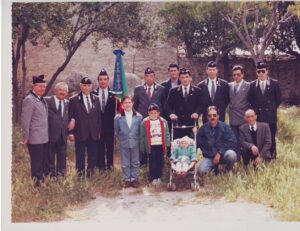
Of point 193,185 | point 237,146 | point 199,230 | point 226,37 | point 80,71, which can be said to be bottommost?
point 199,230

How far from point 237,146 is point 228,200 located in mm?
486

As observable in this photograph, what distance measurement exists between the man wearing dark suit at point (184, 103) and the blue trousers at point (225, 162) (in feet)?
0.94

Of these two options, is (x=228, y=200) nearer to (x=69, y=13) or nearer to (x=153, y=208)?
(x=153, y=208)

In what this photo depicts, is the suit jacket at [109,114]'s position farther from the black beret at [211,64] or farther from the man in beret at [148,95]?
the black beret at [211,64]

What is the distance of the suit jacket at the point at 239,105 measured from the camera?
4469 mm

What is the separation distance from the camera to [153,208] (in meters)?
4.29

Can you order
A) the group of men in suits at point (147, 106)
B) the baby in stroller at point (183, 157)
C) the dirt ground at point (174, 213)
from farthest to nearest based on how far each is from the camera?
the group of men in suits at point (147, 106)
the baby in stroller at point (183, 157)
the dirt ground at point (174, 213)

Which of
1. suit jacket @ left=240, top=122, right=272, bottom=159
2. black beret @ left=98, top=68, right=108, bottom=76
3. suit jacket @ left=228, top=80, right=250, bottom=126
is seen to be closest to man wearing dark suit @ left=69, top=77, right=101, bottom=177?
black beret @ left=98, top=68, right=108, bottom=76

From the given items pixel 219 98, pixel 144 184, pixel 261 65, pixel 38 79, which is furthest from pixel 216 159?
pixel 38 79

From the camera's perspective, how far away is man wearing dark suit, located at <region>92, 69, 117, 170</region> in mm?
4480

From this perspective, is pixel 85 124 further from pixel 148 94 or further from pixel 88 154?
pixel 148 94

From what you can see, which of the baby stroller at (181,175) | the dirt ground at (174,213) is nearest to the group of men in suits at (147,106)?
the baby stroller at (181,175)

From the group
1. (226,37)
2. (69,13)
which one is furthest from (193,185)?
(69,13)

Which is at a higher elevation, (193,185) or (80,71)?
(80,71)
